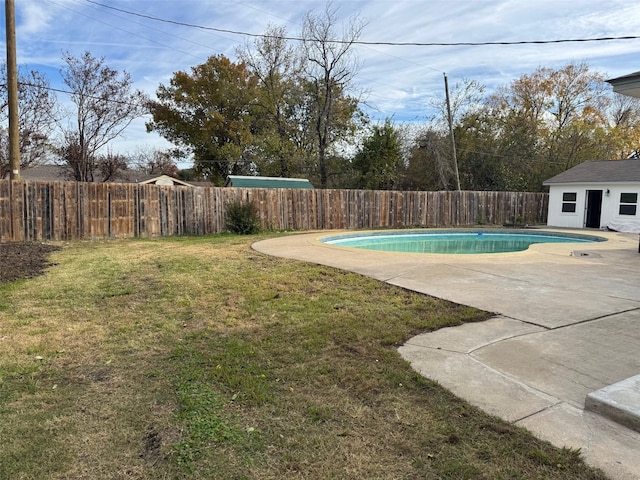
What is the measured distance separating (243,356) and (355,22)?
2101 centimetres

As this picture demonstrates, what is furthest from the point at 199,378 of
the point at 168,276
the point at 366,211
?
the point at 366,211

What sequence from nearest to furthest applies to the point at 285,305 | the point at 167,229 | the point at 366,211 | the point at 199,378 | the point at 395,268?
the point at 199,378 → the point at 285,305 → the point at 395,268 → the point at 167,229 → the point at 366,211

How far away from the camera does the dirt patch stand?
6.24m

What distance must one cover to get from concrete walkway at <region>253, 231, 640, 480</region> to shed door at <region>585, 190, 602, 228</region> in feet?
41.5

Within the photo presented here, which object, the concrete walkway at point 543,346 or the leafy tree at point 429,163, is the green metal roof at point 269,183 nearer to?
the leafy tree at point 429,163

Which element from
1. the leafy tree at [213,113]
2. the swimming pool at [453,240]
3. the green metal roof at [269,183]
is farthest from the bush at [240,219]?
the leafy tree at [213,113]

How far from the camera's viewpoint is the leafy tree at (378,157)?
22.9m

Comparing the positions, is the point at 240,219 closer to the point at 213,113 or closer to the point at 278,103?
the point at 278,103

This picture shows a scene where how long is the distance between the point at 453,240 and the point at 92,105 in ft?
70.0

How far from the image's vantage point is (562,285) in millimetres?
5672

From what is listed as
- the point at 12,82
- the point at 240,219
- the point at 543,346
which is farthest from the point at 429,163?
the point at 543,346

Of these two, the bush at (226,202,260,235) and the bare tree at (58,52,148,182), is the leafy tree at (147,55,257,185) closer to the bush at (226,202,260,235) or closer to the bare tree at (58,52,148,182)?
the bare tree at (58,52,148,182)

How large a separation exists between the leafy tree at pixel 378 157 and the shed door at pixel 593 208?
950 cm

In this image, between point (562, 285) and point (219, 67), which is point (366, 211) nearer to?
point (562, 285)
